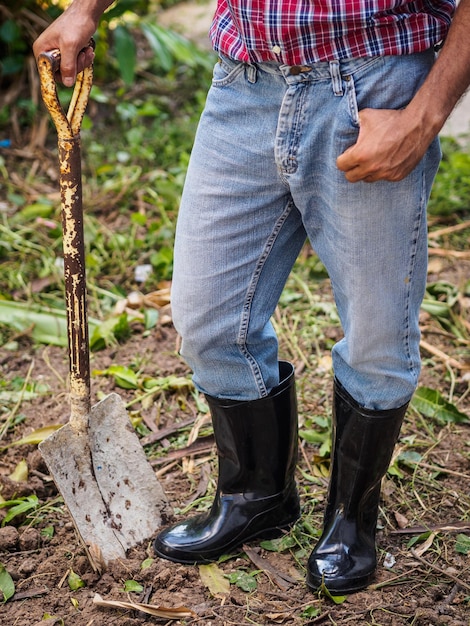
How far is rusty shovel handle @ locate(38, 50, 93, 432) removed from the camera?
1.69m

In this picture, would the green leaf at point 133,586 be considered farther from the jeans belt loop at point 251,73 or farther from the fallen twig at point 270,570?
the jeans belt loop at point 251,73

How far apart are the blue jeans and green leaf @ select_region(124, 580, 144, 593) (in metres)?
0.49

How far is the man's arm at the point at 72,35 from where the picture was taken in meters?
1.65

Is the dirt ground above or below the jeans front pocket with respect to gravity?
below

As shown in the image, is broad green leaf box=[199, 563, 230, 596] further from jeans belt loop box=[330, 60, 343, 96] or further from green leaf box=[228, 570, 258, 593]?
jeans belt loop box=[330, 60, 343, 96]

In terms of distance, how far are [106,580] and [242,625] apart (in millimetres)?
360

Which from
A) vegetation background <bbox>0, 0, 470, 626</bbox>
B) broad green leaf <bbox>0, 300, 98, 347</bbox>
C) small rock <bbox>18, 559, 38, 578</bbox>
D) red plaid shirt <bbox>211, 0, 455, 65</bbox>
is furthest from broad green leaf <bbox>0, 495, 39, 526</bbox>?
red plaid shirt <bbox>211, 0, 455, 65</bbox>

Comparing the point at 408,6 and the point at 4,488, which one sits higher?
the point at 408,6

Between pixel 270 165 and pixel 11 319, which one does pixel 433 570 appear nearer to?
pixel 270 165

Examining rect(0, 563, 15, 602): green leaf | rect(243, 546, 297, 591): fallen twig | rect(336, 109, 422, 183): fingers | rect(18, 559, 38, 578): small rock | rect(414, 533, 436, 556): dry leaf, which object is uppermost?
rect(336, 109, 422, 183): fingers

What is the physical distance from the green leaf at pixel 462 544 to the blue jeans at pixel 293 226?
0.49 metres

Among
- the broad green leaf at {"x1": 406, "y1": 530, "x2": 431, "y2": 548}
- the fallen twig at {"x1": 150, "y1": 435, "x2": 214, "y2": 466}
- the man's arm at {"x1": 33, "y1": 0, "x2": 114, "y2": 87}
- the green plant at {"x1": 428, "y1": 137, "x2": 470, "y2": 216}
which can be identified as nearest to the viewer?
the man's arm at {"x1": 33, "y1": 0, "x2": 114, "y2": 87}

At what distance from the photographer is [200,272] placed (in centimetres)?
172

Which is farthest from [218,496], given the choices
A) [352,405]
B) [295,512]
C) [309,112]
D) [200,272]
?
[309,112]
